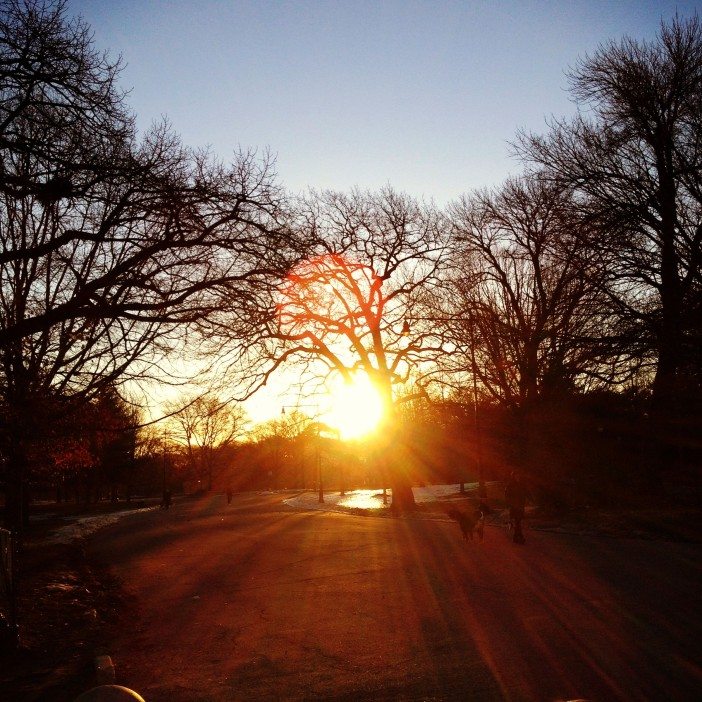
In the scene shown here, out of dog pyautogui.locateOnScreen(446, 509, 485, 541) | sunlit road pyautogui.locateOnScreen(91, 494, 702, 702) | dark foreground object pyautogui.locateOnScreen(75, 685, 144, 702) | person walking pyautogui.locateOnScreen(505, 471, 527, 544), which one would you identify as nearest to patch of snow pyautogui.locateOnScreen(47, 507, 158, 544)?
sunlit road pyautogui.locateOnScreen(91, 494, 702, 702)

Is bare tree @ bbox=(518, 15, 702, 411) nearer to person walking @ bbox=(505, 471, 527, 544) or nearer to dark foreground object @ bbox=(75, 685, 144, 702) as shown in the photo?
person walking @ bbox=(505, 471, 527, 544)

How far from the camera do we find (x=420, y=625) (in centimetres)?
873

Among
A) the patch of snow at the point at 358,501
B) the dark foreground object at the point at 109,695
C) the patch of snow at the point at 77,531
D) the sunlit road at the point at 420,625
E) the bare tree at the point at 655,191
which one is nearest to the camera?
the dark foreground object at the point at 109,695

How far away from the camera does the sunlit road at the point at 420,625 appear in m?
6.36

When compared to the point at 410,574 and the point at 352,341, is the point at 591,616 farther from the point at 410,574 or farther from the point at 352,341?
the point at 352,341

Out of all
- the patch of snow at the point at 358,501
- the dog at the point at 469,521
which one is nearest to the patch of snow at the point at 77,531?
→ the patch of snow at the point at 358,501

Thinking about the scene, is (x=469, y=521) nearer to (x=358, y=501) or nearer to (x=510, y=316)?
(x=510, y=316)

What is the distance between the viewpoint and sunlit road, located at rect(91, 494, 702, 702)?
6.36 m

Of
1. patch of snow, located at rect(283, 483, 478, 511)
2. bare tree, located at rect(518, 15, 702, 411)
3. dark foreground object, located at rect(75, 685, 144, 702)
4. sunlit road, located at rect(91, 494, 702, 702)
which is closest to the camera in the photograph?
dark foreground object, located at rect(75, 685, 144, 702)

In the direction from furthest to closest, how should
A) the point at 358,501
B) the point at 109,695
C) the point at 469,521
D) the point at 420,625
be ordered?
the point at 358,501
the point at 469,521
the point at 420,625
the point at 109,695

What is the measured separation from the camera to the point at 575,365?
18.6 m

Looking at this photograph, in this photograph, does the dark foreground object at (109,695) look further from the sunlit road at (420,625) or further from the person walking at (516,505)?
the person walking at (516,505)

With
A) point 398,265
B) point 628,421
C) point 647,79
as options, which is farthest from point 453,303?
point 647,79

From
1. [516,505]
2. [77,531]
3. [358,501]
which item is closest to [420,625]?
[516,505]
